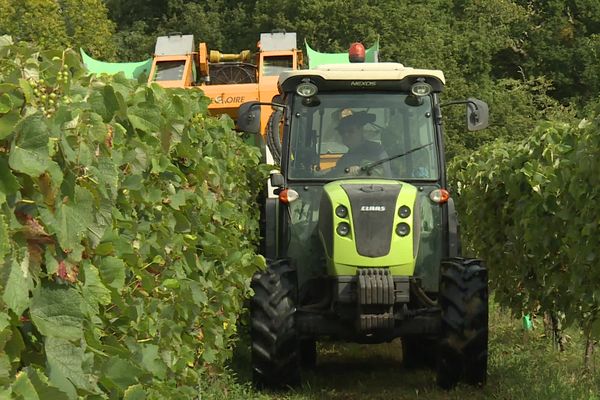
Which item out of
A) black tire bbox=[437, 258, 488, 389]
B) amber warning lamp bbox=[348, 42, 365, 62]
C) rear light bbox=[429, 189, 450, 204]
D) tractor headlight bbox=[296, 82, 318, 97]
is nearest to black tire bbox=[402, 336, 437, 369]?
black tire bbox=[437, 258, 488, 389]

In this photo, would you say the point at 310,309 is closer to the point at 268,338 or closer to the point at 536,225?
the point at 268,338

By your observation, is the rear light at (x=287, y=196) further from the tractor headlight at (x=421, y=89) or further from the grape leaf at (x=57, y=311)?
the grape leaf at (x=57, y=311)

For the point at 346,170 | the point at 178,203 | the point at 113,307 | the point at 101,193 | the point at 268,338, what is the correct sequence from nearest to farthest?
the point at 101,193 → the point at 113,307 → the point at 178,203 → the point at 268,338 → the point at 346,170

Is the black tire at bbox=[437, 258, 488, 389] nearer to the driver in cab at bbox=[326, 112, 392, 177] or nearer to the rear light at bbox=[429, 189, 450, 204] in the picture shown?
the rear light at bbox=[429, 189, 450, 204]

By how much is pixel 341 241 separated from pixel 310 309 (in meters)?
0.59

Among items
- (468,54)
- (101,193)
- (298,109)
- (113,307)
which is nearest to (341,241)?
(298,109)

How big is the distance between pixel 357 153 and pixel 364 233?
2.81ft

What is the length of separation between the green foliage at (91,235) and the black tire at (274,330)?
159 cm

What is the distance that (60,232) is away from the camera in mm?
2854

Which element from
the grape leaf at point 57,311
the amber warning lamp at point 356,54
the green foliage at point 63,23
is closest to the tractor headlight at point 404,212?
the amber warning lamp at point 356,54

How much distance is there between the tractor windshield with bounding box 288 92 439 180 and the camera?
8406mm

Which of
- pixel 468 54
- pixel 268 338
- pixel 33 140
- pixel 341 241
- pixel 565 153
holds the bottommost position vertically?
pixel 468 54

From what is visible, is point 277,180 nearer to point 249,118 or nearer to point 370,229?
point 249,118

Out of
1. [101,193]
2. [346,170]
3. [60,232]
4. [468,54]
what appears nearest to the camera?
[60,232]
